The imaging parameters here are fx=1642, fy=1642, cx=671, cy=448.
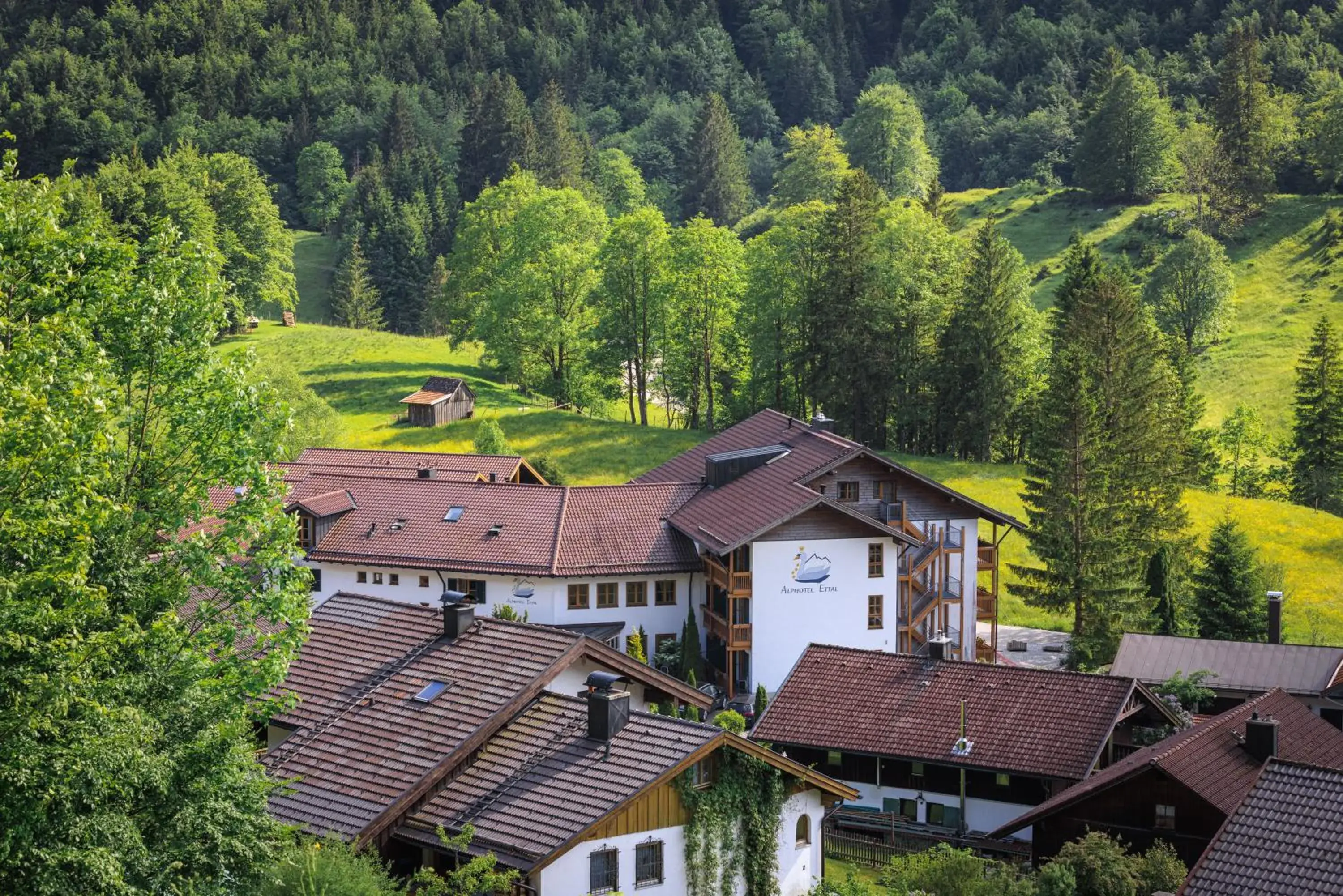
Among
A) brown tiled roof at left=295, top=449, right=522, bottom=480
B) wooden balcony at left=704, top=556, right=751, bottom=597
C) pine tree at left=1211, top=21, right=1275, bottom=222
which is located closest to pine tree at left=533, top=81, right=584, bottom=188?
pine tree at left=1211, top=21, right=1275, bottom=222

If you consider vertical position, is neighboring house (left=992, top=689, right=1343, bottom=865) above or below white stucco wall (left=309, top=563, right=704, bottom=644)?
below

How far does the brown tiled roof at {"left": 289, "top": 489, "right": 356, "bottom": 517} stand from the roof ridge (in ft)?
26.1

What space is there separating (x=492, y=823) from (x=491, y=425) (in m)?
49.0

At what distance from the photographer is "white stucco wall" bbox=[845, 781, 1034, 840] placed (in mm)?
42531

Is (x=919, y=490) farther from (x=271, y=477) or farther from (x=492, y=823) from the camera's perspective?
(x=271, y=477)

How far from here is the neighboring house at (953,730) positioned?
42094mm

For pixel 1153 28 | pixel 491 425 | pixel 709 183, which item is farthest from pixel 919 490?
pixel 1153 28

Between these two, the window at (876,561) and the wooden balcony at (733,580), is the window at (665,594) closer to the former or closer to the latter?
the wooden balcony at (733,580)

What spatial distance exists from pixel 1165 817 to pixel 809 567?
19939 mm

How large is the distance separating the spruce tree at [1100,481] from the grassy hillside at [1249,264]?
3852 centimetres

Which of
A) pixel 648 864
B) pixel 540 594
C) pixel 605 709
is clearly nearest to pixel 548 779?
pixel 605 709

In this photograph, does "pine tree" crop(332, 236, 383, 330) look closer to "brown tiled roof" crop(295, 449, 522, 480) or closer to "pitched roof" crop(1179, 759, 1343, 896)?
"brown tiled roof" crop(295, 449, 522, 480)

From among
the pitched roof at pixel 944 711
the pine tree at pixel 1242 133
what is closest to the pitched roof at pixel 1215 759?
the pitched roof at pixel 944 711

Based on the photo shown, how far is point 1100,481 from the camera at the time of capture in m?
63.6
